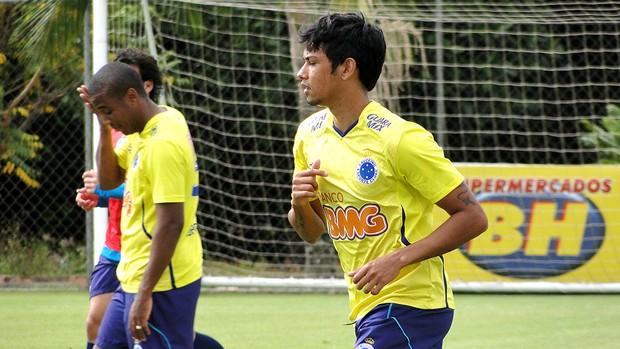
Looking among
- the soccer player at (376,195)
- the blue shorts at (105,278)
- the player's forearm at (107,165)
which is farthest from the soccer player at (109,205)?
the soccer player at (376,195)

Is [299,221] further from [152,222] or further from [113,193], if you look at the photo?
[113,193]

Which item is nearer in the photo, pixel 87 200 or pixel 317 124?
pixel 317 124

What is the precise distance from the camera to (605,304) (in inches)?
386

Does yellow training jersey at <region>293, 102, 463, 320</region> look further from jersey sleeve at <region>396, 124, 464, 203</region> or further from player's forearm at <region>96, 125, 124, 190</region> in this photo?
player's forearm at <region>96, 125, 124, 190</region>

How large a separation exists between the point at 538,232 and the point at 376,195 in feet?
23.6

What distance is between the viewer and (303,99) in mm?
12086

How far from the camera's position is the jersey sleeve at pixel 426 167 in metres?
3.64

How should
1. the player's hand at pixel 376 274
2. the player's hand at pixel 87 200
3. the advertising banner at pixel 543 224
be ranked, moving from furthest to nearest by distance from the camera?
the advertising banner at pixel 543 224
the player's hand at pixel 87 200
the player's hand at pixel 376 274

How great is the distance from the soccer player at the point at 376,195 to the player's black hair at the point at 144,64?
1582 millimetres

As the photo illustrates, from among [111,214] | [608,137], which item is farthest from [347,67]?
→ [608,137]

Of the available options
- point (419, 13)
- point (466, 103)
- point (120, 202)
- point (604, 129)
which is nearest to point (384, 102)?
point (419, 13)

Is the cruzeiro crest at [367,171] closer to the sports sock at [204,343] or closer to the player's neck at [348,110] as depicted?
the player's neck at [348,110]

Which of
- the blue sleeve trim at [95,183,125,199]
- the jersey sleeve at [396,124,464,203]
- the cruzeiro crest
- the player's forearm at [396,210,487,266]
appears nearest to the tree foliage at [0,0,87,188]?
the blue sleeve trim at [95,183,125,199]

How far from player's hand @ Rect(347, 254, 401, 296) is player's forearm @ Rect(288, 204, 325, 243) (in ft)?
1.64
